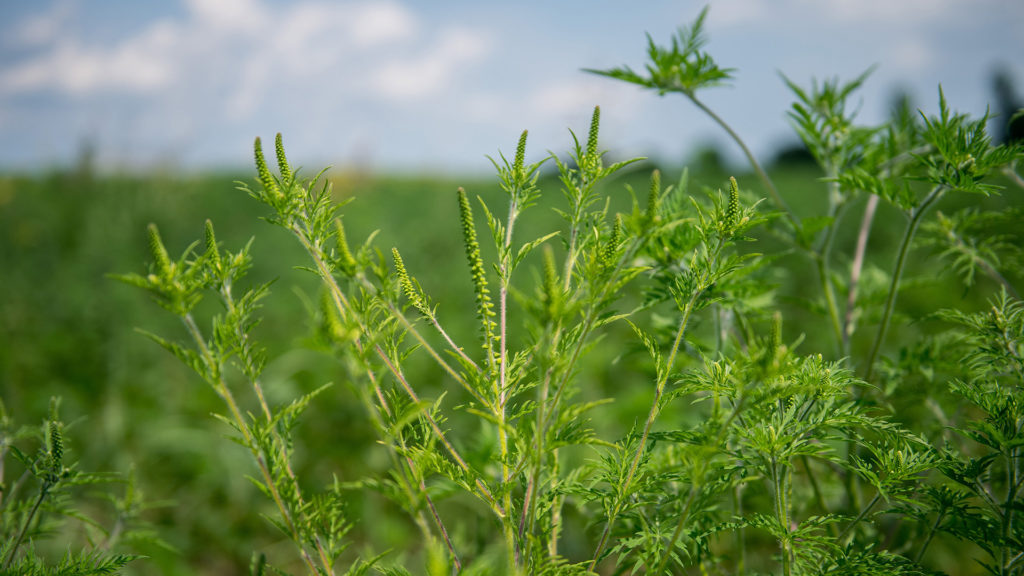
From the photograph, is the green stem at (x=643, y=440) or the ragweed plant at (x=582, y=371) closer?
the ragweed plant at (x=582, y=371)

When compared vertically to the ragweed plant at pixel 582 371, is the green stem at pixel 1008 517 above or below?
below

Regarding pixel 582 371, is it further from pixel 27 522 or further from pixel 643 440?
pixel 27 522

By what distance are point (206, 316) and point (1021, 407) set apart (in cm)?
730

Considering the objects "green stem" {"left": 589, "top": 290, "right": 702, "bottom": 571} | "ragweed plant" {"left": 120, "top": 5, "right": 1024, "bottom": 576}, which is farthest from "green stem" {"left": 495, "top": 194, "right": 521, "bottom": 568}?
"green stem" {"left": 589, "top": 290, "right": 702, "bottom": 571}

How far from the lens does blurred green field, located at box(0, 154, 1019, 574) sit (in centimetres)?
313

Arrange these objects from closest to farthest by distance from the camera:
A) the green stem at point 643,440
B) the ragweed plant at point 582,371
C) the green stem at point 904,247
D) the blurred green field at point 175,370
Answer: the ragweed plant at point 582,371 → the green stem at point 643,440 → the green stem at point 904,247 → the blurred green field at point 175,370

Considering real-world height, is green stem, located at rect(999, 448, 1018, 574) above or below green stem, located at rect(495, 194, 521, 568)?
below

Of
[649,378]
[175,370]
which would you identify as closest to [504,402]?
[649,378]

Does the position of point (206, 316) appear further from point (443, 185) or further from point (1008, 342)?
point (443, 185)

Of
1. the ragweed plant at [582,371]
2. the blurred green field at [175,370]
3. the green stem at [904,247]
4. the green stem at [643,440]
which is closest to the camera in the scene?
the ragweed plant at [582,371]

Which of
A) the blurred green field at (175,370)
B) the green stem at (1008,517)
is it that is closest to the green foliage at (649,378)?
the green stem at (1008,517)

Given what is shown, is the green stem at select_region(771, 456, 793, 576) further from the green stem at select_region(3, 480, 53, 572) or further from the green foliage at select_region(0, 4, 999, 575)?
the green stem at select_region(3, 480, 53, 572)

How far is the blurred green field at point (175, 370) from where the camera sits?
3131 mm

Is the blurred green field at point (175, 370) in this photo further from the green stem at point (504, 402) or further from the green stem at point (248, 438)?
the green stem at point (504, 402)
